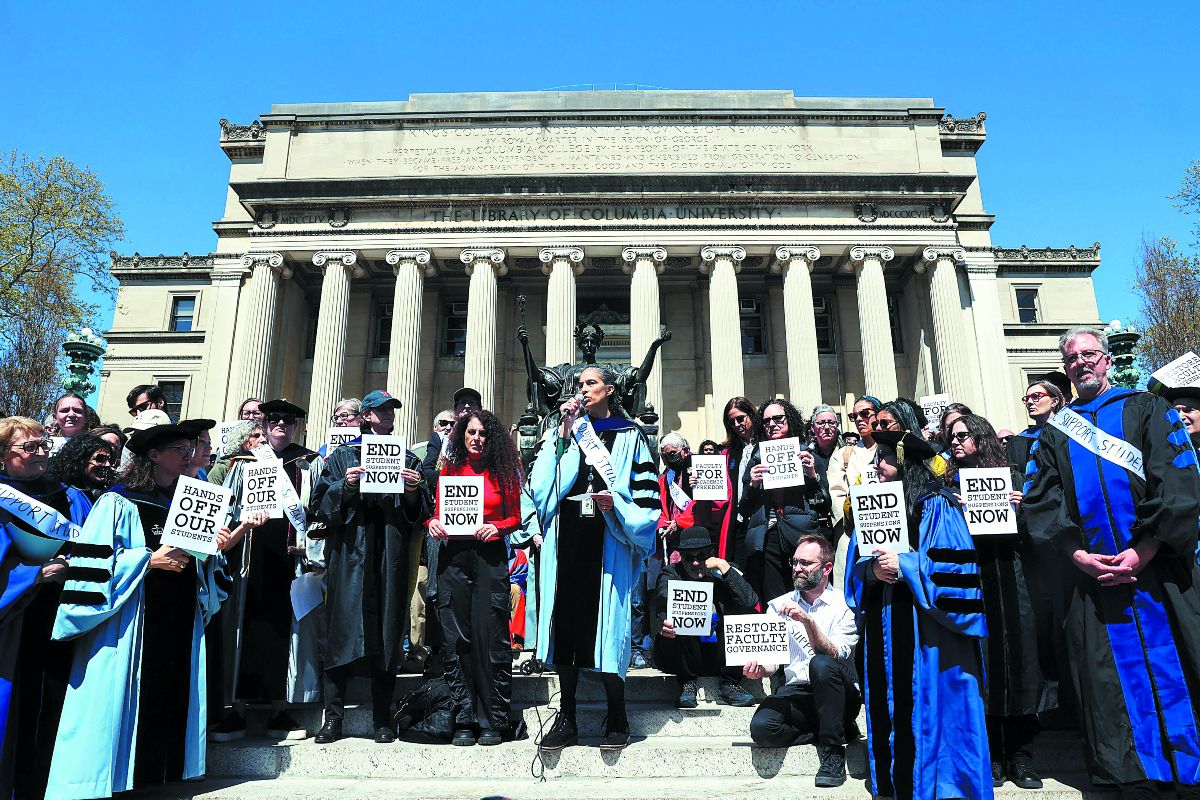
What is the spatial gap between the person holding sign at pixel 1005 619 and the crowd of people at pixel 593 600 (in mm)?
20

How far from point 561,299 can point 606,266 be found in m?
3.26

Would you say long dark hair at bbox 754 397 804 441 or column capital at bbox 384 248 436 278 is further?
column capital at bbox 384 248 436 278

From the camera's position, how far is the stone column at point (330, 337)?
27.9m

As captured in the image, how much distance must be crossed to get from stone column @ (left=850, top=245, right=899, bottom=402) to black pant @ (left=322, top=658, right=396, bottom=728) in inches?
988

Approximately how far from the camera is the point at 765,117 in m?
32.1

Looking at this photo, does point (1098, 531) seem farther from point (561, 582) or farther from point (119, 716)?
point (119, 716)

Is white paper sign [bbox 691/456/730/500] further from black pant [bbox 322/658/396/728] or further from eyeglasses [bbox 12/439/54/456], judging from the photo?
eyeglasses [bbox 12/439/54/456]

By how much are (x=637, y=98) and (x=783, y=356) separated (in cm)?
1279

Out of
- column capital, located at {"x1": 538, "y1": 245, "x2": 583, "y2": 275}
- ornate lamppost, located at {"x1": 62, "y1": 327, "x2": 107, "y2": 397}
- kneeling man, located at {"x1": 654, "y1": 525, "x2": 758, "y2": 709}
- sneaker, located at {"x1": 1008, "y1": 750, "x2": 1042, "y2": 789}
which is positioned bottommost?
sneaker, located at {"x1": 1008, "y1": 750, "x2": 1042, "y2": 789}

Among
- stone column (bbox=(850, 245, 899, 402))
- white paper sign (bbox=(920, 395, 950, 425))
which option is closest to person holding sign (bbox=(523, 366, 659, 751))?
white paper sign (bbox=(920, 395, 950, 425))

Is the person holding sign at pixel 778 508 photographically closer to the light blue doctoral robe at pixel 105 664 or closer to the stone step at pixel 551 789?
the stone step at pixel 551 789

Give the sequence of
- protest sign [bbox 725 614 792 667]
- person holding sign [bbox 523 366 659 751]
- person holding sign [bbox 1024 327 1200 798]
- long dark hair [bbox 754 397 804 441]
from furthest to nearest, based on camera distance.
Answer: long dark hair [bbox 754 397 804 441]
person holding sign [bbox 523 366 659 751]
protest sign [bbox 725 614 792 667]
person holding sign [bbox 1024 327 1200 798]

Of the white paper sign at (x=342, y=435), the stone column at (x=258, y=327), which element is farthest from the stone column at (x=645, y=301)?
the white paper sign at (x=342, y=435)

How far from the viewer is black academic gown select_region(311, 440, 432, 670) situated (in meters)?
5.84
